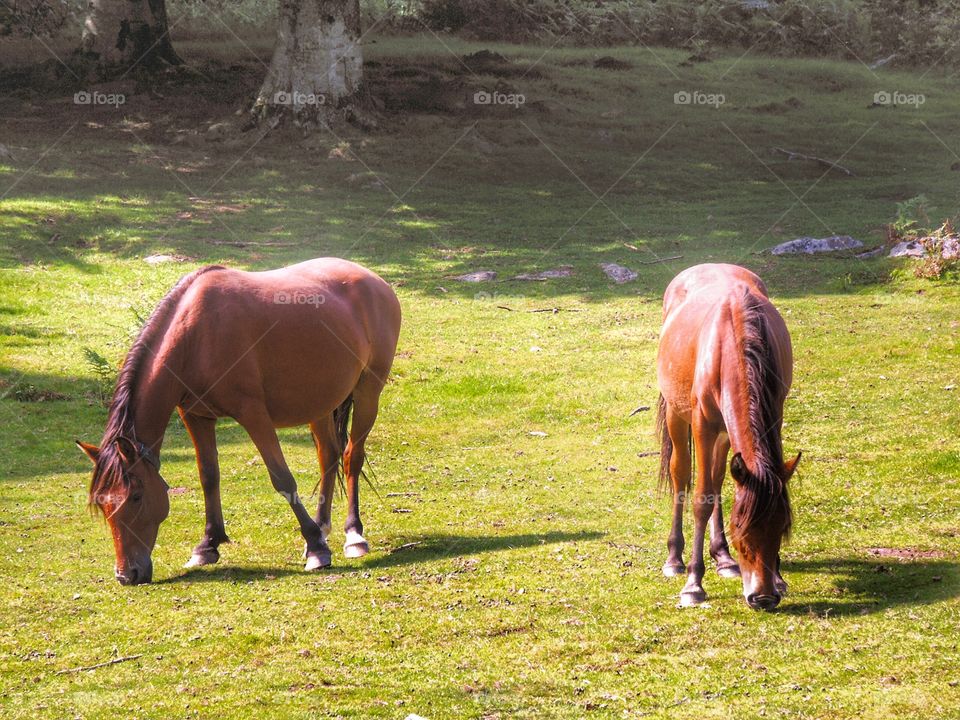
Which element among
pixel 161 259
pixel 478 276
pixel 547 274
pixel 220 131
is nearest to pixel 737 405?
pixel 547 274

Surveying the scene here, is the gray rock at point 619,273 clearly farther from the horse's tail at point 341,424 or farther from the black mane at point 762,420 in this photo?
the black mane at point 762,420

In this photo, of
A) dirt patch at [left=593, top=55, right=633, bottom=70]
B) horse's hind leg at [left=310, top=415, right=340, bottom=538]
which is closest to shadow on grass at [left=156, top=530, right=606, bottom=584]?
horse's hind leg at [left=310, top=415, right=340, bottom=538]

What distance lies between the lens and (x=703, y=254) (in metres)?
21.5

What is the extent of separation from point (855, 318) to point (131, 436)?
11913 mm

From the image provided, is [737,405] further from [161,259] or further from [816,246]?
[161,259]

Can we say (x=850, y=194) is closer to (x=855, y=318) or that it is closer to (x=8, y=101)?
(x=855, y=318)

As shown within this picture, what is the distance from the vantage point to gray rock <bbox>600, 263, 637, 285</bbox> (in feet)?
67.9

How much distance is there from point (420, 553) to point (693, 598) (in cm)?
272

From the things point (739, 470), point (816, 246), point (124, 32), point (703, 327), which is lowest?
point (816, 246)

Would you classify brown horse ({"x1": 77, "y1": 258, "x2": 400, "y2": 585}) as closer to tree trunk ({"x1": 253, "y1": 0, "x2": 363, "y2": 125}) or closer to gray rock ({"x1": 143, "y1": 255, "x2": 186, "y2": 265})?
gray rock ({"x1": 143, "y1": 255, "x2": 186, "y2": 265})

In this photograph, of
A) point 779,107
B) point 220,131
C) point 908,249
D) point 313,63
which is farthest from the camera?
point 779,107

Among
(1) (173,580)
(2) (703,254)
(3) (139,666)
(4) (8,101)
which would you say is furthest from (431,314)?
(4) (8,101)

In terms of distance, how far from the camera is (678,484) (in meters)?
9.23

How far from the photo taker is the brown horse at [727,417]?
7.51 meters
